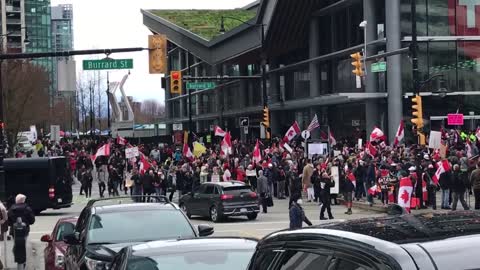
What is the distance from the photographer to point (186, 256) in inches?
274

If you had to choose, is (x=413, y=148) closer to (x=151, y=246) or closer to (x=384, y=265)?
(x=151, y=246)

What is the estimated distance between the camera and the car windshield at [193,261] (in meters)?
6.75

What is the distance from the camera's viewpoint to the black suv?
1016cm

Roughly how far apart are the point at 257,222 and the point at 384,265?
23478 mm

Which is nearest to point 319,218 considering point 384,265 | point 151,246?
point 151,246

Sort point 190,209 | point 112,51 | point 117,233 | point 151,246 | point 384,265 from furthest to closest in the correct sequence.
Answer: point 190,209, point 112,51, point 117,233, point 151,246, point 384,265

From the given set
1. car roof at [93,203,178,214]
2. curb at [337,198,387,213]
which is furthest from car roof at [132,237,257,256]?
curb at [337,198,387,213]

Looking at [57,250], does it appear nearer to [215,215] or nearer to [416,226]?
[416,226]

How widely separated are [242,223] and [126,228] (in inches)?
628

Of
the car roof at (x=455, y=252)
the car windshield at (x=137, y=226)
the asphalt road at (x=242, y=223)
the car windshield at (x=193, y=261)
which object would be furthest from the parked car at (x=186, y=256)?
the asphalt road at (x=242, y=223)

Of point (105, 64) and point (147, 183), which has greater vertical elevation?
point (105, 64)

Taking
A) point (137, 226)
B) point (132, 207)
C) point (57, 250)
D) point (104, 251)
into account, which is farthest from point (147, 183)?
point (104, 251)

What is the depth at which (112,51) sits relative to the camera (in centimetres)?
2597

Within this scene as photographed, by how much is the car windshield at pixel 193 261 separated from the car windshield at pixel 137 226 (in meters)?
3.14
